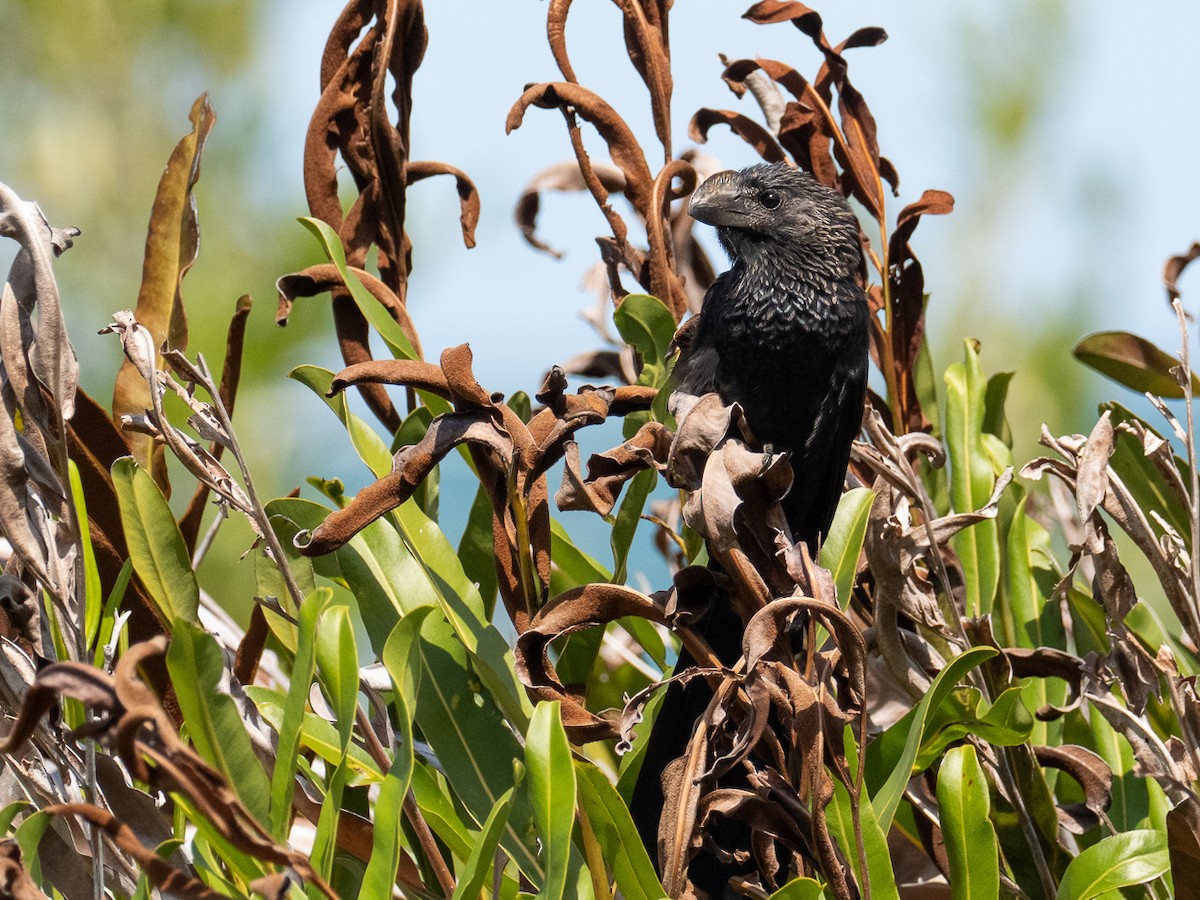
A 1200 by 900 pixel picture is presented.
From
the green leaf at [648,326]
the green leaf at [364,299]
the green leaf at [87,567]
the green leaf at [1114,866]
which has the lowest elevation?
the green leaf at [1114,866]

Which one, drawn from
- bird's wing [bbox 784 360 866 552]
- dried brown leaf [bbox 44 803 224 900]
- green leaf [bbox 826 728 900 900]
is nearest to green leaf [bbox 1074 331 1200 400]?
bird's wing [bbox 784 360 866 552]

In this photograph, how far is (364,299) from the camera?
122 cm

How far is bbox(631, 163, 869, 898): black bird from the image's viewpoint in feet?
4.57

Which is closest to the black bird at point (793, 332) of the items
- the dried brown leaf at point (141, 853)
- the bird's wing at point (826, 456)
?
the bird's wing at point (826, 456)

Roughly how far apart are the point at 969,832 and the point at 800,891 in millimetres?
194

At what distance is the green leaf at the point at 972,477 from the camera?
1445 millimetres

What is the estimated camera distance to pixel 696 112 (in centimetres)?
159

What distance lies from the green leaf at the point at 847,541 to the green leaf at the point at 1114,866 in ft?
0.97

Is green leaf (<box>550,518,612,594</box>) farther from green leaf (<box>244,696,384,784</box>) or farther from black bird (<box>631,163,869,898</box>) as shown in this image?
green leaf (<box>244,696,384,784</box>)

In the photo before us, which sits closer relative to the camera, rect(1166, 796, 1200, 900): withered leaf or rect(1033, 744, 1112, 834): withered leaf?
rect(1166, 796, 1200, 900): withered leaf

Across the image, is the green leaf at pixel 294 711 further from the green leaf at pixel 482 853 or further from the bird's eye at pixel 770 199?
the bird's eye at pixel 770 199

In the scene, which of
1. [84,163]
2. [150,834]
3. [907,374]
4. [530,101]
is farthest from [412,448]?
[84,163]

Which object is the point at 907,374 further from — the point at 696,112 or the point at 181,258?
the point at 181,258

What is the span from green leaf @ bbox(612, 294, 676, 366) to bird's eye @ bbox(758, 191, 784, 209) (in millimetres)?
322
